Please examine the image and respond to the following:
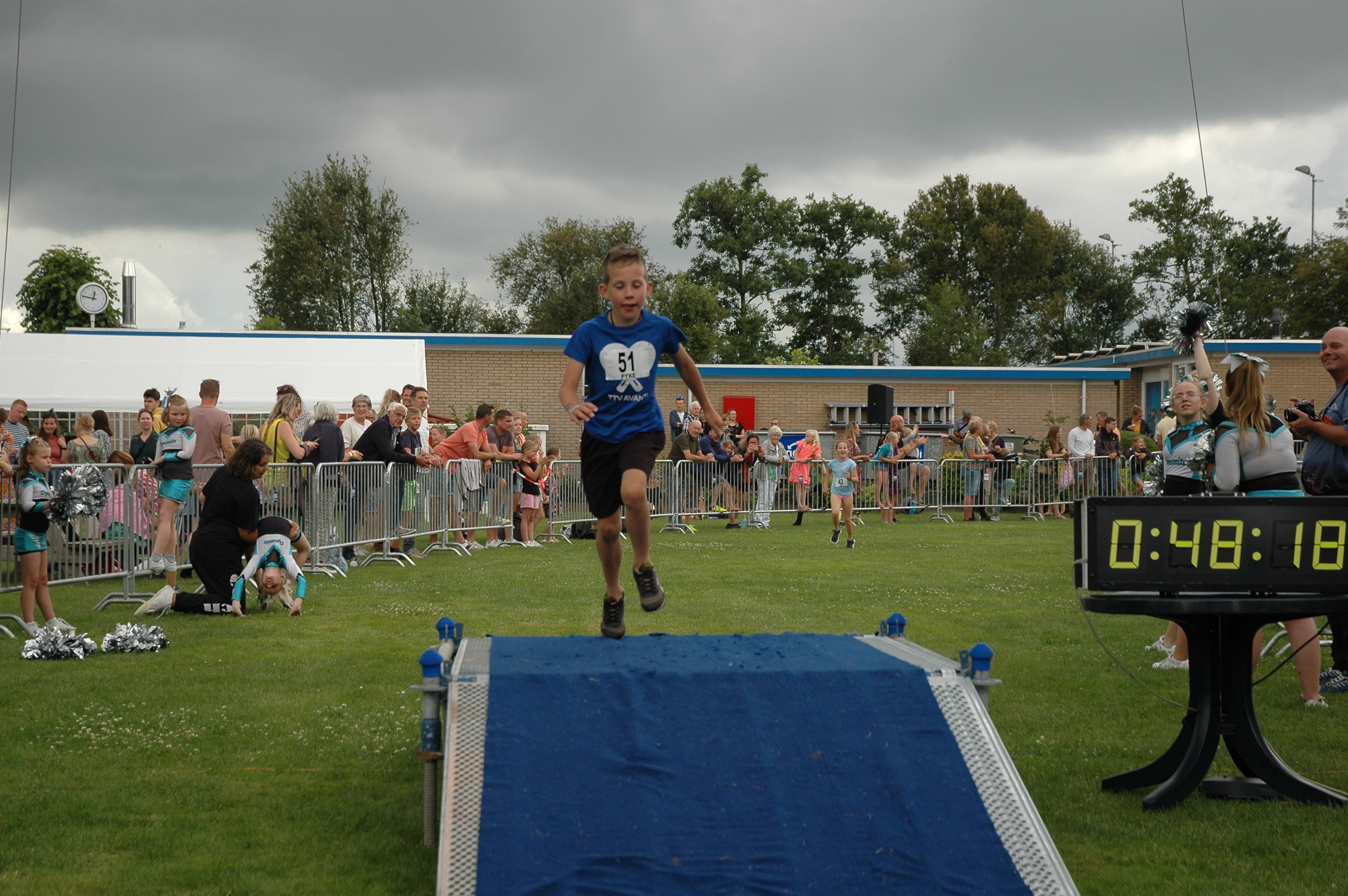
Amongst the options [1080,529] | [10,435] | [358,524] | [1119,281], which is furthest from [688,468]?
[1119,281]

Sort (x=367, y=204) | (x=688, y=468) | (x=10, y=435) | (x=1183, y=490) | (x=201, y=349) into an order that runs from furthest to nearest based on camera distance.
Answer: (x=367, y=204) → (x=201, y=349) → (x=688, y=468) → (x=10, y=435) → (x=1183, y=490)

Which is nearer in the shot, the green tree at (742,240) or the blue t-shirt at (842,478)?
the blue t-shirt at (842,478)

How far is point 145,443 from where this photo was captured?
14344 millimetres

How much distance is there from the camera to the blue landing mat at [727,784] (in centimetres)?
363

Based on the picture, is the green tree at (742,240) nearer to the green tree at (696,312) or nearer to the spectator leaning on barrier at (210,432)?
the green tree at (696,312)

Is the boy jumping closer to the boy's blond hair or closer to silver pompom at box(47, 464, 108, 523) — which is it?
the boy's blond hair

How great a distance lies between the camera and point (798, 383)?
36.7 meters

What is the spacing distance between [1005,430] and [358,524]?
96.5 feet

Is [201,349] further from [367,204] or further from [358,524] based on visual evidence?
[367,204]

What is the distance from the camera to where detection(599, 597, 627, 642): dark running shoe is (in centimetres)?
585

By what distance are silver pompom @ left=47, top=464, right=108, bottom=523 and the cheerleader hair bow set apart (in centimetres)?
864

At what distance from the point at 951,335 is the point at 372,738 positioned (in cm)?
5467

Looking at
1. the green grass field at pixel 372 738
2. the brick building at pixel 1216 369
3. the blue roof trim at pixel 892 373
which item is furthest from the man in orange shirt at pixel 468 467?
the brick building at pixel 1216 369

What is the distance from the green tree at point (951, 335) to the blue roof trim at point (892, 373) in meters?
18.0
